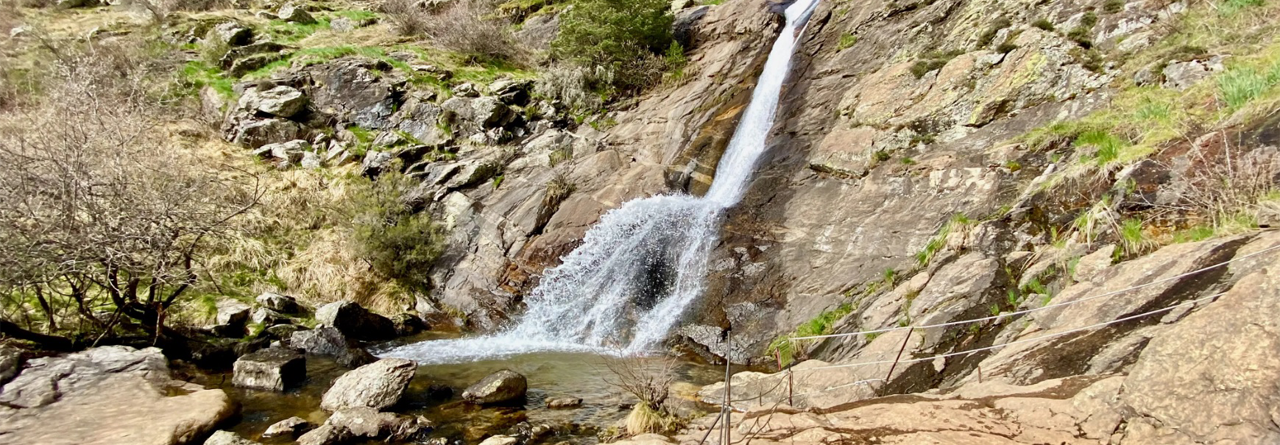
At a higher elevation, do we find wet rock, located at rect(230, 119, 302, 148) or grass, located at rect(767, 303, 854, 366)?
wet rock, located at rect(230, 119, 302, 148)

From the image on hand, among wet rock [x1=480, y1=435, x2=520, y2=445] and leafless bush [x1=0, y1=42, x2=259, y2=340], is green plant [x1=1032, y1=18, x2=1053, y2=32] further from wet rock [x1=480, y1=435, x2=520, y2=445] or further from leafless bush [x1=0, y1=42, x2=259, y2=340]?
leafless bush [x1=0, y1=42, x2=259, y2=340]

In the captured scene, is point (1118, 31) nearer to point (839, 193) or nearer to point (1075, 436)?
point (839, 193)

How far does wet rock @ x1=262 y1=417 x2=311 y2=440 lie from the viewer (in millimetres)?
6469

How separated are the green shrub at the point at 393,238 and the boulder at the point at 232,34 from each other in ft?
39.2

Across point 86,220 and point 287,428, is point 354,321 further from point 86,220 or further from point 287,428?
point 287,428

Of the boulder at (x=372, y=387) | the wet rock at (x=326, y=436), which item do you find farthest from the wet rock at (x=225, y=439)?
the boulder at (x=372, y=387)

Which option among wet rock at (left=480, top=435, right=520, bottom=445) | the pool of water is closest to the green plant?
the pool of water

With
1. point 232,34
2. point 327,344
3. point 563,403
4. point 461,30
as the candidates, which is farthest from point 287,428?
point 232,34

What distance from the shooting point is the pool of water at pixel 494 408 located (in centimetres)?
685

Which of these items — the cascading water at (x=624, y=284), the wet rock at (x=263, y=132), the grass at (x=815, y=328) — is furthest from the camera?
the wet rock at (x=263, y=132)

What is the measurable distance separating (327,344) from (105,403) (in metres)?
3.55

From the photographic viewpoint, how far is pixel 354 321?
37.0 ft

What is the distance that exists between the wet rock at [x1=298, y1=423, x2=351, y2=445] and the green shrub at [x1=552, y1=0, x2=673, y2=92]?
14578 mm

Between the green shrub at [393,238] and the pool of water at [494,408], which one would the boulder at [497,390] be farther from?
the green shrub at [393,238]
